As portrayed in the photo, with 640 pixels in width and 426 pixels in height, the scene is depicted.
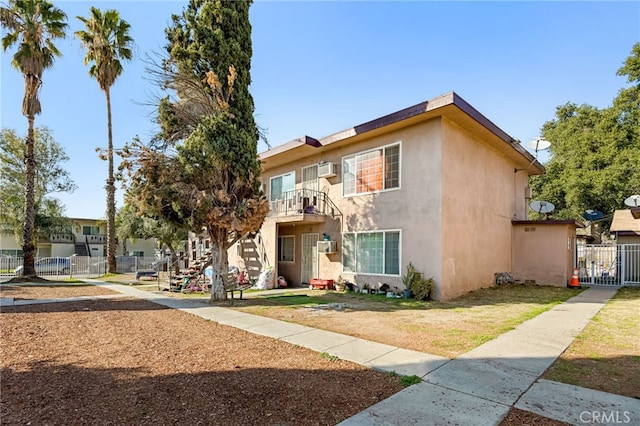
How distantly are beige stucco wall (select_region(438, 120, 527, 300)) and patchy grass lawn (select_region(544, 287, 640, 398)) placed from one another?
4139 millimetres

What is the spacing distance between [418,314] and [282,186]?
10169mm

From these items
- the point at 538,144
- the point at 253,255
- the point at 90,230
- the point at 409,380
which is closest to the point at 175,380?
the point at 409,380

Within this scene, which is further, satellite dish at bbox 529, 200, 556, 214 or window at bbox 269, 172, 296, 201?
satellite dish at bbox 529, 200, 556, 214

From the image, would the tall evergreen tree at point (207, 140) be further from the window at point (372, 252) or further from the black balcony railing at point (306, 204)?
the window at point (372, 252)

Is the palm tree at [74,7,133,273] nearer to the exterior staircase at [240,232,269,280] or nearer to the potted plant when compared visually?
the exterior staircase at [240,232,269,280]

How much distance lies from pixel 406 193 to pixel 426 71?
16.8 feet

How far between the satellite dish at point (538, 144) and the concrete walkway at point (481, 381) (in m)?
10.1

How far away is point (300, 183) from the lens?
15.7 metres

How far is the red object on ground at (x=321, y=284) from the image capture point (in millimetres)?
13484

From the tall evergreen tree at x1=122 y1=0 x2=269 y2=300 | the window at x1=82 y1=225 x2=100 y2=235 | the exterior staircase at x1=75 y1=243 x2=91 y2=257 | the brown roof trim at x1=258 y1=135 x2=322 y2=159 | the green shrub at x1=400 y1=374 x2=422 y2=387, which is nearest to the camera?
the green shrub at x1=400 y1=374 x2=422 y2=387

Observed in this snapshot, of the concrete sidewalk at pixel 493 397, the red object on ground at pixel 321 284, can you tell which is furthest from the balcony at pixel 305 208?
the concrete sidewalk at pixel 493 397

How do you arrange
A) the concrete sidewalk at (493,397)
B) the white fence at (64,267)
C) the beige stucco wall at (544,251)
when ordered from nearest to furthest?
the concrete sidewalk at (493,397), the beige stucco wall at (544,251), the white fence at (64,267)

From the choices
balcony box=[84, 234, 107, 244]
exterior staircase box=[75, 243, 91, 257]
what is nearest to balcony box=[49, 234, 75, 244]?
exterior staircase box=[75, 243, 91, 257]

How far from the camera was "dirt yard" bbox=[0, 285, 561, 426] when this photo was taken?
3.33 metres
